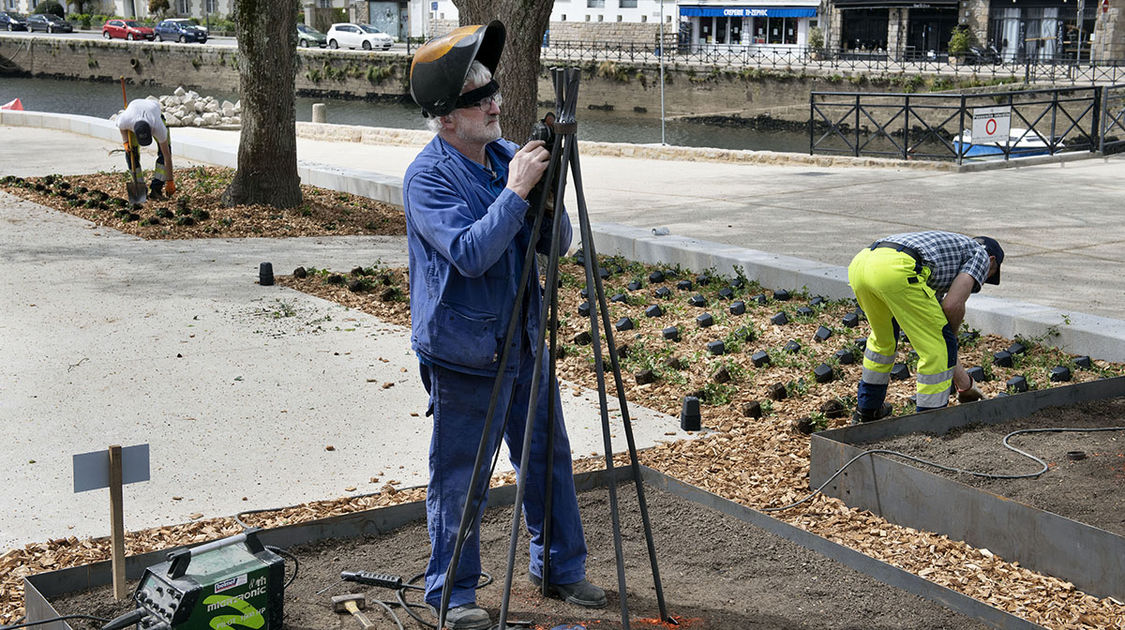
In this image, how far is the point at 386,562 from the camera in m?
4.18

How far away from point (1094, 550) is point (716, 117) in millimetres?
45072

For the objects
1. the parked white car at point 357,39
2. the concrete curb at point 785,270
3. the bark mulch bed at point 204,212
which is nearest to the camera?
the concrete curb at point 785,270

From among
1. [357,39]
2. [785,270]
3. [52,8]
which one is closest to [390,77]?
Result: [357,39]

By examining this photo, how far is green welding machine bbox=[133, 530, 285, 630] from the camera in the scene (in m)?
3.29

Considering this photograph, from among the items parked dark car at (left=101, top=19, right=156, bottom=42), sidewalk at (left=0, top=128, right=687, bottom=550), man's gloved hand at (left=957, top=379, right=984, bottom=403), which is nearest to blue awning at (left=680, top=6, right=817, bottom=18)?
parked dark car at (left=101, top=19, right=156, bottom=42)

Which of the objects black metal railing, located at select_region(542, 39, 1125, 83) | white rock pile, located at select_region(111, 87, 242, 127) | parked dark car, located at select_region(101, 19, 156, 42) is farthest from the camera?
parked dark car, located at select_region(101, 19, 156, 42)

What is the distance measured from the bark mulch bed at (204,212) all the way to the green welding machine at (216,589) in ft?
27.4

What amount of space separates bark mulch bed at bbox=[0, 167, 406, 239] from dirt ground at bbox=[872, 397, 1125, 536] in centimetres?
755

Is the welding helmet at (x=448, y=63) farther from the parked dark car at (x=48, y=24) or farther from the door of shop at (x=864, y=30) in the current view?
the parked dark car at (x=48, y=24)

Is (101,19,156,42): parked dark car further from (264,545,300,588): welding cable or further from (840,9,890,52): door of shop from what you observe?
(264,545,300,588): welding cable

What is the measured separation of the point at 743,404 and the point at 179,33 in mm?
62255

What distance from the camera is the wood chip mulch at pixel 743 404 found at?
413cm

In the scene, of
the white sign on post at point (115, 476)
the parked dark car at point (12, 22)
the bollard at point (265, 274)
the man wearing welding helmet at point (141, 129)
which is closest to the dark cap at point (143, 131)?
the man wearing welding helmet at point (141, 129)

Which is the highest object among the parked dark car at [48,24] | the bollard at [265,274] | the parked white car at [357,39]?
the parked dark car at [48,24]
